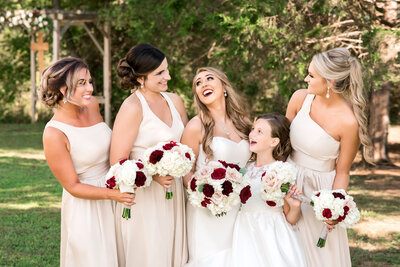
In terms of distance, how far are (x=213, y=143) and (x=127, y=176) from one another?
3.41 feet

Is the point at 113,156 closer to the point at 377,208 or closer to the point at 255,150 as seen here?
the point at 255,150

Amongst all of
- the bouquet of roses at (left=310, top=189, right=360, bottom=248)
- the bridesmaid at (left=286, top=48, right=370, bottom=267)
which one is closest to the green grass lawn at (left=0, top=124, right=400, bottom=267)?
the bridesmaid at (left=286, top=48, right=370, bottom=267)

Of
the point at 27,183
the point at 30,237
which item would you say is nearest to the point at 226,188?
the point at 30,237

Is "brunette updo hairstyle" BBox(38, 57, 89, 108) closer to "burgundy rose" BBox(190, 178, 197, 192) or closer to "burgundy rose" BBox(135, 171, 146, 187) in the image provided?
"burgundy rose" BBox(135, 171, 146, 187)

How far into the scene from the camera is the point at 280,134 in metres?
4.68

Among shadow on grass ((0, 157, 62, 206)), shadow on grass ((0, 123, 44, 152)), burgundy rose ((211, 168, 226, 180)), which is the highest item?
burgundy rose ((211, 168, 226, 180))

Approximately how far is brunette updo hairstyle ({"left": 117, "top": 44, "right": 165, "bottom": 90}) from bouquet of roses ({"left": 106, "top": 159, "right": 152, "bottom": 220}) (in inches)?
31.5

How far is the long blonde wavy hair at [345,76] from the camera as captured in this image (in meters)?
4.36

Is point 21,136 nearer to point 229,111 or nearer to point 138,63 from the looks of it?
point 229,111

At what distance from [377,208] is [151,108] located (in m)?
6.17

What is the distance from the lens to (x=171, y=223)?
455cm

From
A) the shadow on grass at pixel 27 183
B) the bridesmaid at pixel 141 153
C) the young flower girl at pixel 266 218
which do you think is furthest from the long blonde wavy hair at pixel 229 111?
the shadow on grass at pixel 27 183

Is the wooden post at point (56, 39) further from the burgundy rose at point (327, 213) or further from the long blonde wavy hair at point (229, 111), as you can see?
the burgundy rose at point (327, 213)

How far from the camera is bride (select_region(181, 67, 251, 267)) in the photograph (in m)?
4.59
